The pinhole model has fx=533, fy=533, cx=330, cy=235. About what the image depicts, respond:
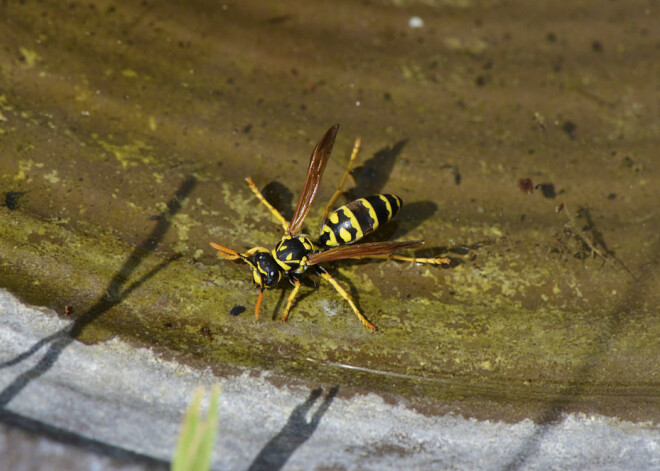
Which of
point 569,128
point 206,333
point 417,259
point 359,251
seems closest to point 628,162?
point 569,128

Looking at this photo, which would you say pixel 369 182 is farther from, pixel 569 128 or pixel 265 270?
pixel 569 128

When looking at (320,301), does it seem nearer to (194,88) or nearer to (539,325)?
(539,325)

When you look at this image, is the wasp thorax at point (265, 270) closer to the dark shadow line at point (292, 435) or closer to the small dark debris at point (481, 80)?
the dark shadow line at point (292, 435)

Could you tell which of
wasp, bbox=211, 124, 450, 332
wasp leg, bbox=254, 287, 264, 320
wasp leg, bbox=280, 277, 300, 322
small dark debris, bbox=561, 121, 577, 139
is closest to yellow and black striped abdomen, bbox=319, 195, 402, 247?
wasp, bbox=211, 124, 450, 332

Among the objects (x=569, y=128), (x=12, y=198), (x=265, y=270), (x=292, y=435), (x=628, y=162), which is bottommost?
(x=292, y=435)

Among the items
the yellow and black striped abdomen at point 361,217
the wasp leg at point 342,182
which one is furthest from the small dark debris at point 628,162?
the wasp leg at point 342,182

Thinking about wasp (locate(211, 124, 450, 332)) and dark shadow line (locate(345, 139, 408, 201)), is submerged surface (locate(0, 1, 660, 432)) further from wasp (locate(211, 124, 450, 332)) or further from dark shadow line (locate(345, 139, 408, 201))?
wasp (locate(211, 124, 450, 332))
